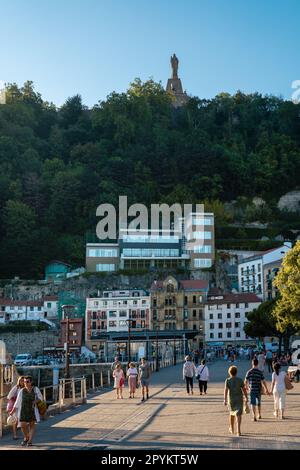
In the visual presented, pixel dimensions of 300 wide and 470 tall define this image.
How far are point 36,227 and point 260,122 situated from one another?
45899 millimetres

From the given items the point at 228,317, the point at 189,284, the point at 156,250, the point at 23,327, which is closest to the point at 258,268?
the point at 228,317

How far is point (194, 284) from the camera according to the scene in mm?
80625

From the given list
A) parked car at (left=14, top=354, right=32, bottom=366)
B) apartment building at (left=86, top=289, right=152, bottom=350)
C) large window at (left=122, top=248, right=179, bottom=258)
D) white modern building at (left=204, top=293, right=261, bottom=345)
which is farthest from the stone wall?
white modern building at (left=204, top=293, right=261, bottom=345)

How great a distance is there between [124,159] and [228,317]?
37901 mm

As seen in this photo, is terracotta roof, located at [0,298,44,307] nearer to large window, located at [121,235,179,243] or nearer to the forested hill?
the forested hill

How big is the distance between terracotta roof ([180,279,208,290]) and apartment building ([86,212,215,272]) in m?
4.34

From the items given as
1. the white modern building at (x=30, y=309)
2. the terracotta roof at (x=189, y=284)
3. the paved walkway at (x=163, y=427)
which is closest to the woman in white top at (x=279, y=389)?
the paved walkway at (x=163, y=427)

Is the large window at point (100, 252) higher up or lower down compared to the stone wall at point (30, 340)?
higher up

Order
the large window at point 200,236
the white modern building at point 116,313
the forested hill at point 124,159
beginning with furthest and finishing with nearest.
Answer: the forested hill at point 124,159 → the large window at point 200,236 → the white modern building at point 116,313

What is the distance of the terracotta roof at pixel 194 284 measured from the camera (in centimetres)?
7994

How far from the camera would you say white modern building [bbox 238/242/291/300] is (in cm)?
7988

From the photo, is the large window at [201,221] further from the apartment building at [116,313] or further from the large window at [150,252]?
the apartment building at [116,313]

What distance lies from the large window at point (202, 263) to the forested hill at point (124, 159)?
12.5m
